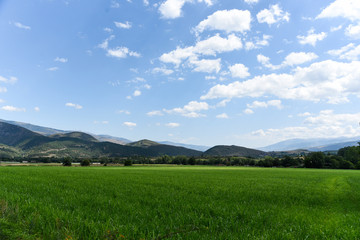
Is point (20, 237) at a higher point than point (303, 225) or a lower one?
higher

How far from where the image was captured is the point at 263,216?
9000 mm

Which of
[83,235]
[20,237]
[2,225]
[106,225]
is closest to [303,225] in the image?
[106,225]

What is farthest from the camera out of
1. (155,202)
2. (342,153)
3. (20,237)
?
(342,153)

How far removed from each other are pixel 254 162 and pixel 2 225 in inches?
6635

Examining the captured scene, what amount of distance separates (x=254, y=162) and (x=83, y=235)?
549 feet

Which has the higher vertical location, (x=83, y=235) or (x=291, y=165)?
(x=83, y=235)

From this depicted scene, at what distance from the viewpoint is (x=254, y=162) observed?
159125 millimetres

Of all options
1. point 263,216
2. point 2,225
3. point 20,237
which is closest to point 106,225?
point 20,237

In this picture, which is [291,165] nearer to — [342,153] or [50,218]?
[342,153]

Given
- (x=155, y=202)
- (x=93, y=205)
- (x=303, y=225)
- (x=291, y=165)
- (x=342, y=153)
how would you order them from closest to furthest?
(x=303, y=225), (x=93, y=205), (x=155, y=202), (x=291, y=165), (x=342, y=153)

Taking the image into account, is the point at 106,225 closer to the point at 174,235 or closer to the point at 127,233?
the point at 127,233

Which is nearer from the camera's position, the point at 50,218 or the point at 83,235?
the point at 83,235

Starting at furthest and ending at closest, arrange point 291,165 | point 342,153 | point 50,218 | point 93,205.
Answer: point 342,153 → point 291,165 → point 93,205 → point 50,218

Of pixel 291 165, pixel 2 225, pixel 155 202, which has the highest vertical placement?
pixel 2 225
